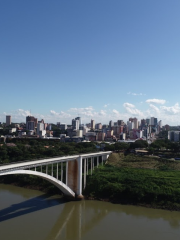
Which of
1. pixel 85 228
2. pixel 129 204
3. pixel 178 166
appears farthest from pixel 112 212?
pixel 178 166

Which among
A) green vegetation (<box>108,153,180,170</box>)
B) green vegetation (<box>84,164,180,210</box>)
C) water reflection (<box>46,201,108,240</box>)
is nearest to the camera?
water reflection (<box>46,201,108,240</box>)

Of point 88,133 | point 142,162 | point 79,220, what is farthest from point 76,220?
point 88,133

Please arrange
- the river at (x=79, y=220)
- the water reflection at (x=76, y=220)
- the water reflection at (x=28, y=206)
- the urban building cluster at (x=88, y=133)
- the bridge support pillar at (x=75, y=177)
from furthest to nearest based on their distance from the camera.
→ the urban building cluster at (x=88, y=133) < the bridge support pillar at (x=75, y=177) < the water reflection at (x=28, y=206) < the water reflection at (x=76, y=220) < the river at (x=79, y=220)

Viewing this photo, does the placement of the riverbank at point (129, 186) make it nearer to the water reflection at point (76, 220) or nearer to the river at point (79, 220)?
the river at point (79, 220)

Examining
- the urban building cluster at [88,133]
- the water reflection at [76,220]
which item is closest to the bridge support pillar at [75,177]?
the water reflection at [76,220]

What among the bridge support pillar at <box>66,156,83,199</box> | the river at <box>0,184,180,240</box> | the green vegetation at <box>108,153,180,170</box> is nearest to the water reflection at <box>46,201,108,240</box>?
the river at <box>0,184,180,240</box>

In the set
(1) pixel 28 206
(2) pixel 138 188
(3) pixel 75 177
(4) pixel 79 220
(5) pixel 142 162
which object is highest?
(3) pixel 75 177

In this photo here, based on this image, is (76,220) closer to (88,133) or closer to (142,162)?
(142,162)

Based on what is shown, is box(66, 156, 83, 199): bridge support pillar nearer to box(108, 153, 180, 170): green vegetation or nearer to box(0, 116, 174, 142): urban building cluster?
box(108, 153, 180, 170): green vegetation

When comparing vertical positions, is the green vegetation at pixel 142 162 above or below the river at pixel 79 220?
above
